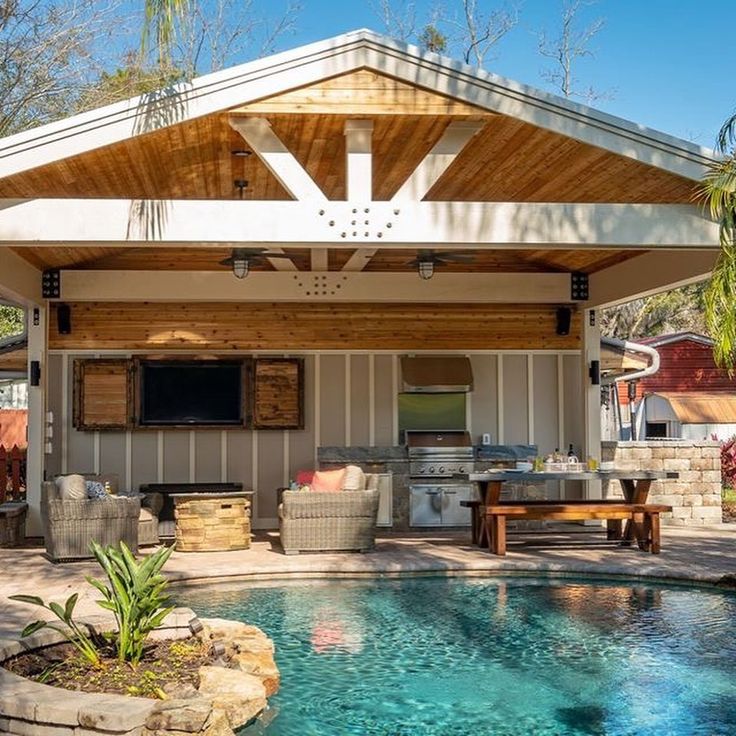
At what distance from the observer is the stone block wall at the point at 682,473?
13.9 meters

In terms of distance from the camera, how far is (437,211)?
7883 mm

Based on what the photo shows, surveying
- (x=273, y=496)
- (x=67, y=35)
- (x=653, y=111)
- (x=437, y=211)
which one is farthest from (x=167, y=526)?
(x=653, y=111)

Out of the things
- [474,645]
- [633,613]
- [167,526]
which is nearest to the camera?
[474,645]

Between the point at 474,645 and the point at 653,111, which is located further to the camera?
the point at 653,111

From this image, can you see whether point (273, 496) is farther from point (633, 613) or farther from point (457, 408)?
point (633, 613)

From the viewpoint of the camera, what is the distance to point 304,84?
768cm

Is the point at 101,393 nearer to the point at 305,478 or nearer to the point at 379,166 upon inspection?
the point at 305,478

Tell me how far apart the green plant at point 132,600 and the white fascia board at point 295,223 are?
2.79 m

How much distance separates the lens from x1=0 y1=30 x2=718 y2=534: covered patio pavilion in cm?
773

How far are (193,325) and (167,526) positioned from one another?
2.58 metres

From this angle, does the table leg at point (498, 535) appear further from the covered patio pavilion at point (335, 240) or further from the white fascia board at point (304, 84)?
the white fascia board at point (304, 84)

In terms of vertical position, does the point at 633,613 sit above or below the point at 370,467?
below

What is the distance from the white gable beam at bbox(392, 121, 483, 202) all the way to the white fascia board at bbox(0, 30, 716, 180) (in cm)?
31

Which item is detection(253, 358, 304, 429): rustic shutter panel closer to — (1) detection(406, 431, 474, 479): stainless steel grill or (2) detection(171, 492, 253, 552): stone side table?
(1) detection(406, 431, 474, 479): stainless steel grill
